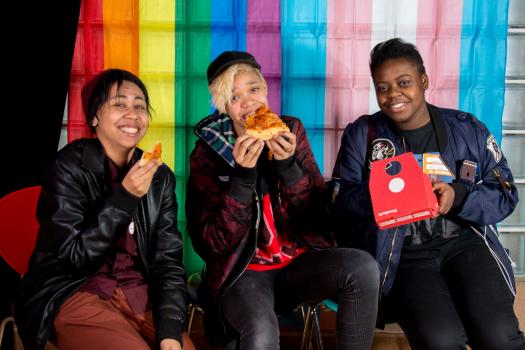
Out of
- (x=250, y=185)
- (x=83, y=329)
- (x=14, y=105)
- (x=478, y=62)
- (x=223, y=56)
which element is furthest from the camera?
(x=478, y=62)

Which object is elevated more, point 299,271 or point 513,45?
point 513,45

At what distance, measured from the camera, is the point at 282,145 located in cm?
197

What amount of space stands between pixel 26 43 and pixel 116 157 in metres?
1.11

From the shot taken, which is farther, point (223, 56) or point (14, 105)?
point (14, 105)

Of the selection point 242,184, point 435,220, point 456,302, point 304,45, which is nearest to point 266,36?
point 304,45

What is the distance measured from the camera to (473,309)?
1879 millimetres

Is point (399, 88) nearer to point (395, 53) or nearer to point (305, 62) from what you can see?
point (395, 53)

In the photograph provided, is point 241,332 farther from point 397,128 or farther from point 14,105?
point 14,105

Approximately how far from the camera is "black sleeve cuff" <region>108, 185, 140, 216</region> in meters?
1.81

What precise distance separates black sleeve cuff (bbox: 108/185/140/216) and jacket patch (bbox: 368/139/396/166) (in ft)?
3.19

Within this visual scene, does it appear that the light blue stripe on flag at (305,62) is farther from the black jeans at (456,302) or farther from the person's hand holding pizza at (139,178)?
the person's hand holding pizza at (139,178)

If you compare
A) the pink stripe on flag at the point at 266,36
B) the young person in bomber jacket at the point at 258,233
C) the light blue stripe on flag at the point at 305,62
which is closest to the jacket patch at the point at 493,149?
the young person in bomber jacket at the point at 258,233

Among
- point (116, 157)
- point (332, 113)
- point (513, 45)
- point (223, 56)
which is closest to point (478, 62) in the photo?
point (513, 45)

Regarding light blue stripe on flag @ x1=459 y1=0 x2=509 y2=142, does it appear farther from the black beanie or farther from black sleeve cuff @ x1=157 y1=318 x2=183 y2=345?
black sleeve cuff @ x1=157 y1=318 x2=183 y2=345
